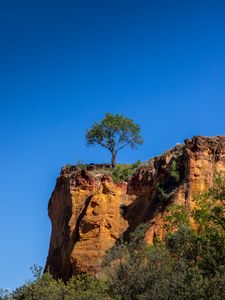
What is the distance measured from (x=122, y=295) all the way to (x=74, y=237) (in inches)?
987

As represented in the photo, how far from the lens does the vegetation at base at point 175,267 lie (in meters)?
36.2

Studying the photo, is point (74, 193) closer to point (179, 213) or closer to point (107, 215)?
point (107, 215)

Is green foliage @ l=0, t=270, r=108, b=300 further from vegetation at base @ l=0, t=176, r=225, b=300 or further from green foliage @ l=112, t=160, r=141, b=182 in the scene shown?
green foliage @ l=112, t=160, r=141, b=182

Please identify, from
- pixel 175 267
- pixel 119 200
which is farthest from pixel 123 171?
pixel 175 267

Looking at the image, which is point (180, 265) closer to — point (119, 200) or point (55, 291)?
point (55, 291)

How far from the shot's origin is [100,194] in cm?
6412

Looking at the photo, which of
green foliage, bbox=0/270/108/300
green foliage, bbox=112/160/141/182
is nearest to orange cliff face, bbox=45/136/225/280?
green foliage, bbox=112/160/141/182

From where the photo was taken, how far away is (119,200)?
65.3 metres

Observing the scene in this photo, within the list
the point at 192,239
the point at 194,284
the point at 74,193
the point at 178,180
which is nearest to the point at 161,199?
the point at 178,180

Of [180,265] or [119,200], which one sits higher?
[119,200]

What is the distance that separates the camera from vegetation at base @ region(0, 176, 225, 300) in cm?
3619

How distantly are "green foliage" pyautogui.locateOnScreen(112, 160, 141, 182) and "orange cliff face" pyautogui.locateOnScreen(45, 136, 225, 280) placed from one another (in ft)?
5.07

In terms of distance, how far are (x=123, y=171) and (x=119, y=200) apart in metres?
5.32

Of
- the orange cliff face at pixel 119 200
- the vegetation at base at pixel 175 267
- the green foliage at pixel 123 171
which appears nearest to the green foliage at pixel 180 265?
the vegetation at base at pixel 175 267
